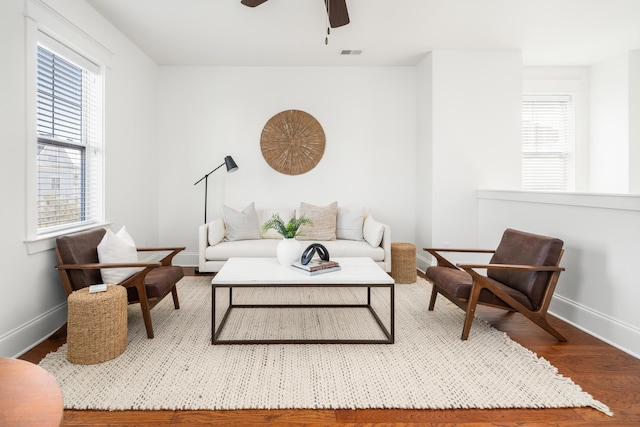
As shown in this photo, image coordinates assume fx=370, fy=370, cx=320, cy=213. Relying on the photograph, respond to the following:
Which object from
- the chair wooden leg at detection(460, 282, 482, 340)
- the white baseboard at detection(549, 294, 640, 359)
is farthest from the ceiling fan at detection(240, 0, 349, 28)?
the white baseboard at detection(549, 294, 640, 359)

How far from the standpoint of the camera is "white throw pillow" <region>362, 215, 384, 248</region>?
14.2 feet

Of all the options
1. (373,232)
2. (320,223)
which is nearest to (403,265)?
(373,232)

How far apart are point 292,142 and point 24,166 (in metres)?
3.20

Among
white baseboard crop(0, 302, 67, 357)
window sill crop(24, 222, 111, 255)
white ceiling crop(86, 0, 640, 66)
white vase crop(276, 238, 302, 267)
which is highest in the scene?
white ceiling crop(86, 0, 640, 66)

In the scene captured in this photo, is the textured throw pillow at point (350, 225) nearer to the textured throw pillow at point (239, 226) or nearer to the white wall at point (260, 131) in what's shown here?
the white wall at point (260, 131)

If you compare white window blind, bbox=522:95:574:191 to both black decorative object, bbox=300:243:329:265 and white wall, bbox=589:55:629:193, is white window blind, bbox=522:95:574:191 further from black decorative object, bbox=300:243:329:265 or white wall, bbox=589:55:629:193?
black decorative object, bbox=300:243:329:265

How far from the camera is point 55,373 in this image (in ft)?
7.27

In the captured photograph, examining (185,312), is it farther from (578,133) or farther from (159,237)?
(578,133)

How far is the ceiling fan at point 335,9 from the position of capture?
3.03 m

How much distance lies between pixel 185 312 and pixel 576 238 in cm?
341

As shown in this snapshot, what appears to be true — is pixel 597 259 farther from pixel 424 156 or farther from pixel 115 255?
pixel 115 255

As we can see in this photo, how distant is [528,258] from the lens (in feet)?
9.54

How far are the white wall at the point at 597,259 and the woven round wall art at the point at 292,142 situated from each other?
280 cm

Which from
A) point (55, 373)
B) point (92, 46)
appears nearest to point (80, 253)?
point (55, 373)
